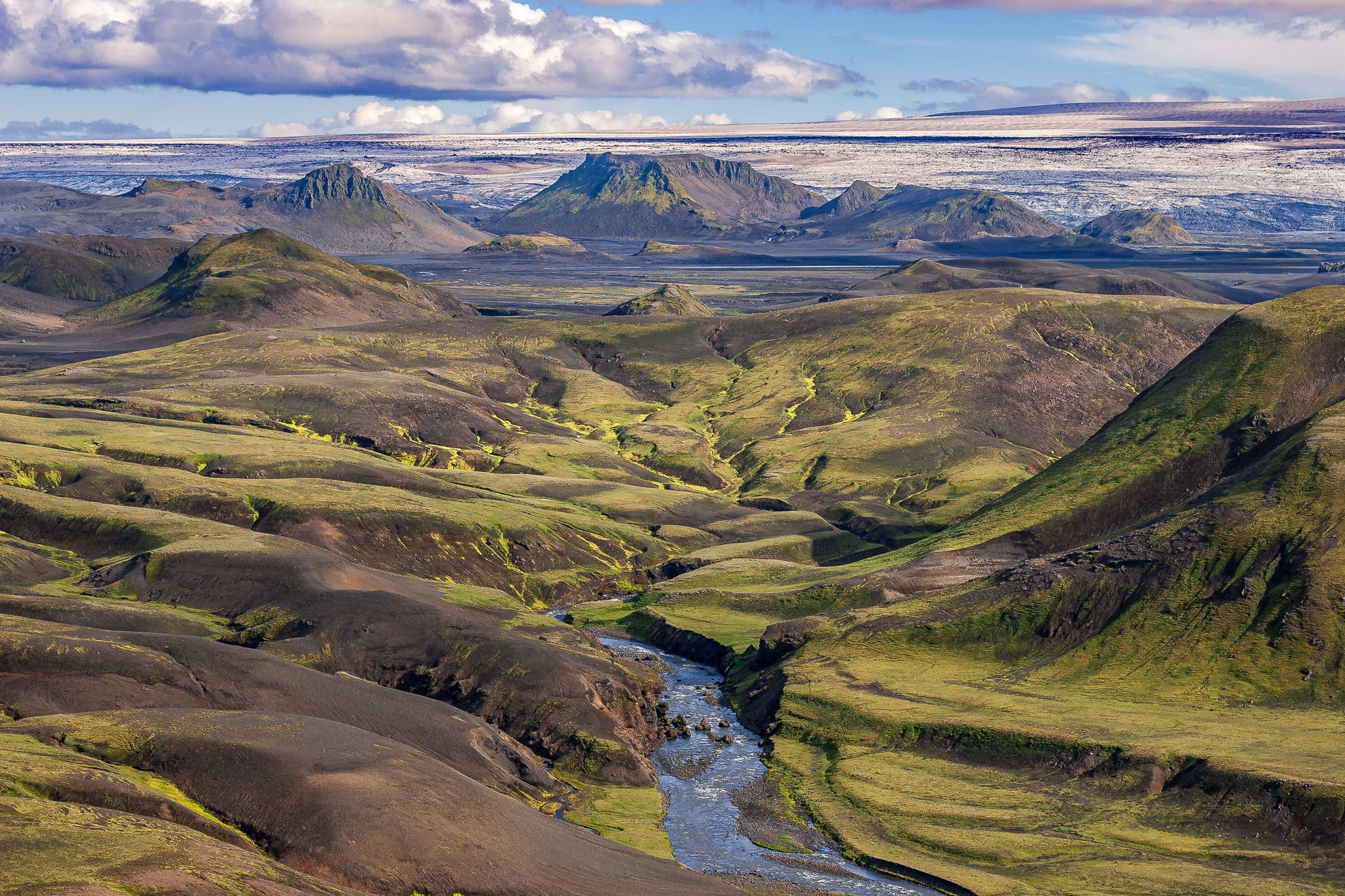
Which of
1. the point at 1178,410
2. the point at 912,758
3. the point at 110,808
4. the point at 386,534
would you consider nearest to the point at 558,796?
the point at 912,758

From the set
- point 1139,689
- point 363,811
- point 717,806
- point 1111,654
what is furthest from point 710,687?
point 363,811

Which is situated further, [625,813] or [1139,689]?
[1139,689]

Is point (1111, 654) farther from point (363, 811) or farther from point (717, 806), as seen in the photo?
point (363, 811)

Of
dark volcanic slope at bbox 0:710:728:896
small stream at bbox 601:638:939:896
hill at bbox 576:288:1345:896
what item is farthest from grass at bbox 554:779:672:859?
hill at bbox 576:288:1345:896

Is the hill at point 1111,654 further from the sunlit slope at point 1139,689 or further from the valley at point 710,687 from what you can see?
the valley at point 710,687

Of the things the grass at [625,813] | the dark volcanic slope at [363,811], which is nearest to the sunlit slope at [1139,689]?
the grass at [625,813]

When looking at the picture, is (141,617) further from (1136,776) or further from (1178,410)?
(1178,410)

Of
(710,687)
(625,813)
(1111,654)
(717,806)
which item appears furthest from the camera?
(710,687)

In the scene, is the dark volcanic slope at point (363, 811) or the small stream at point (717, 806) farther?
the small stream at point (717, 806)

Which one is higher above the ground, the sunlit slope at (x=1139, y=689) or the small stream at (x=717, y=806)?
the sunlit slope at (x=1139, y=689)
